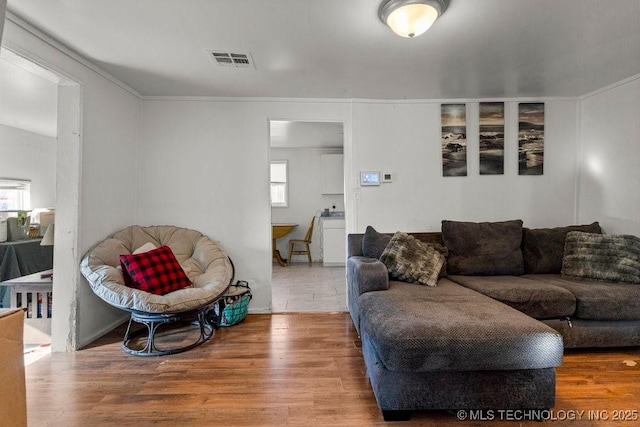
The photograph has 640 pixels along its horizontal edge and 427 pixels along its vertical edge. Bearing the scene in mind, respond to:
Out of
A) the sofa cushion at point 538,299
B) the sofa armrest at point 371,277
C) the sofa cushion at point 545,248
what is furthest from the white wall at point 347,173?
the sofa cushion at point 538,299

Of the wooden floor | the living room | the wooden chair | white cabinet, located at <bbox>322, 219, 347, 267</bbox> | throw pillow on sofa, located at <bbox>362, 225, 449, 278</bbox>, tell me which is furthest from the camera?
the wooden chair

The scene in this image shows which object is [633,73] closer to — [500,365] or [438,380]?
[500,365]

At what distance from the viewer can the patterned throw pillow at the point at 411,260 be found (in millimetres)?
2404

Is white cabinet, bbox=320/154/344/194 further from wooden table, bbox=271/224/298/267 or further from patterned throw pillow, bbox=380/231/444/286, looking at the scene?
patterned throw pillow, bbox=380/231/444/286

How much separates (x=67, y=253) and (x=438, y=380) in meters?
2.75

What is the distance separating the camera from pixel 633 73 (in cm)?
266

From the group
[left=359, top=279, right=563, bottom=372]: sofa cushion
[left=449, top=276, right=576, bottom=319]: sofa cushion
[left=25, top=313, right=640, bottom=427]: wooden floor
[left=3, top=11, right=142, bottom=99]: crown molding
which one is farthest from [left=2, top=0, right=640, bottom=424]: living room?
[left=359, top=279, right=563, bottom=372]: sofa cushion

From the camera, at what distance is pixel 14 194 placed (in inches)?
181

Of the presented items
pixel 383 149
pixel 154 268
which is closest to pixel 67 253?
pixel 154 268

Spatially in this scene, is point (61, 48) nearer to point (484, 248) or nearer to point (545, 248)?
point (484, 248)

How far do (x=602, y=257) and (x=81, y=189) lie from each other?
14.0 ft

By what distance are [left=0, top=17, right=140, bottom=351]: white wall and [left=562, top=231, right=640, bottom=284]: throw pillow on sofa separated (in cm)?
407

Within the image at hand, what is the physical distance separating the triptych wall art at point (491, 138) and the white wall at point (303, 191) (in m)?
Answer: 3.10

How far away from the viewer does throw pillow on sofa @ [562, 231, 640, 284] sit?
7.80ft
